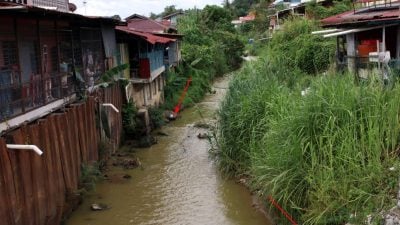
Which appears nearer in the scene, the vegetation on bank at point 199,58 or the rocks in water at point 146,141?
Result: the rocks in water at point 146,141

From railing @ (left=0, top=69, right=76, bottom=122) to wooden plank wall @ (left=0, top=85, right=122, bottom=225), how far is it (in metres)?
0.66

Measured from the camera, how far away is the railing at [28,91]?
10.3 metres

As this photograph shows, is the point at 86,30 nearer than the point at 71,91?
No

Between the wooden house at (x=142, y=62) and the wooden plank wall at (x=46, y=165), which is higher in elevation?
the wooden house at (x=142, y=62)

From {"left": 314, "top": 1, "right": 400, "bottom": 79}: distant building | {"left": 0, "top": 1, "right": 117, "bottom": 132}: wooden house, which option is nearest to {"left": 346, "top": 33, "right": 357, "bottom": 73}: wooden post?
{"left": 314, "top": 1, "right": 400, "bottom": 79}: distant building

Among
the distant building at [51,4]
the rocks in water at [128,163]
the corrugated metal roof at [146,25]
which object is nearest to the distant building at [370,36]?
the rocks in water at [128,163]

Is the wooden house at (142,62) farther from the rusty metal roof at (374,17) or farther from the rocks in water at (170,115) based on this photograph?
the rusty metal roof at (374,17)

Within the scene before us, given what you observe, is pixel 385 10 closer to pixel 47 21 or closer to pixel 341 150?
pixel 341 150

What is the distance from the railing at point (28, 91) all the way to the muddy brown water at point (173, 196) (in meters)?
2.74

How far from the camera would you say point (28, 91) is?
11555 millimetres

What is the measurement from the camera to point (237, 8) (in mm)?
96312

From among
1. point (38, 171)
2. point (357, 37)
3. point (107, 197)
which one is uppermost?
point (357, 37)

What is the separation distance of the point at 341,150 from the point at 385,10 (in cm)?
996

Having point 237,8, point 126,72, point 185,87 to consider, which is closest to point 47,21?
point 126,72
